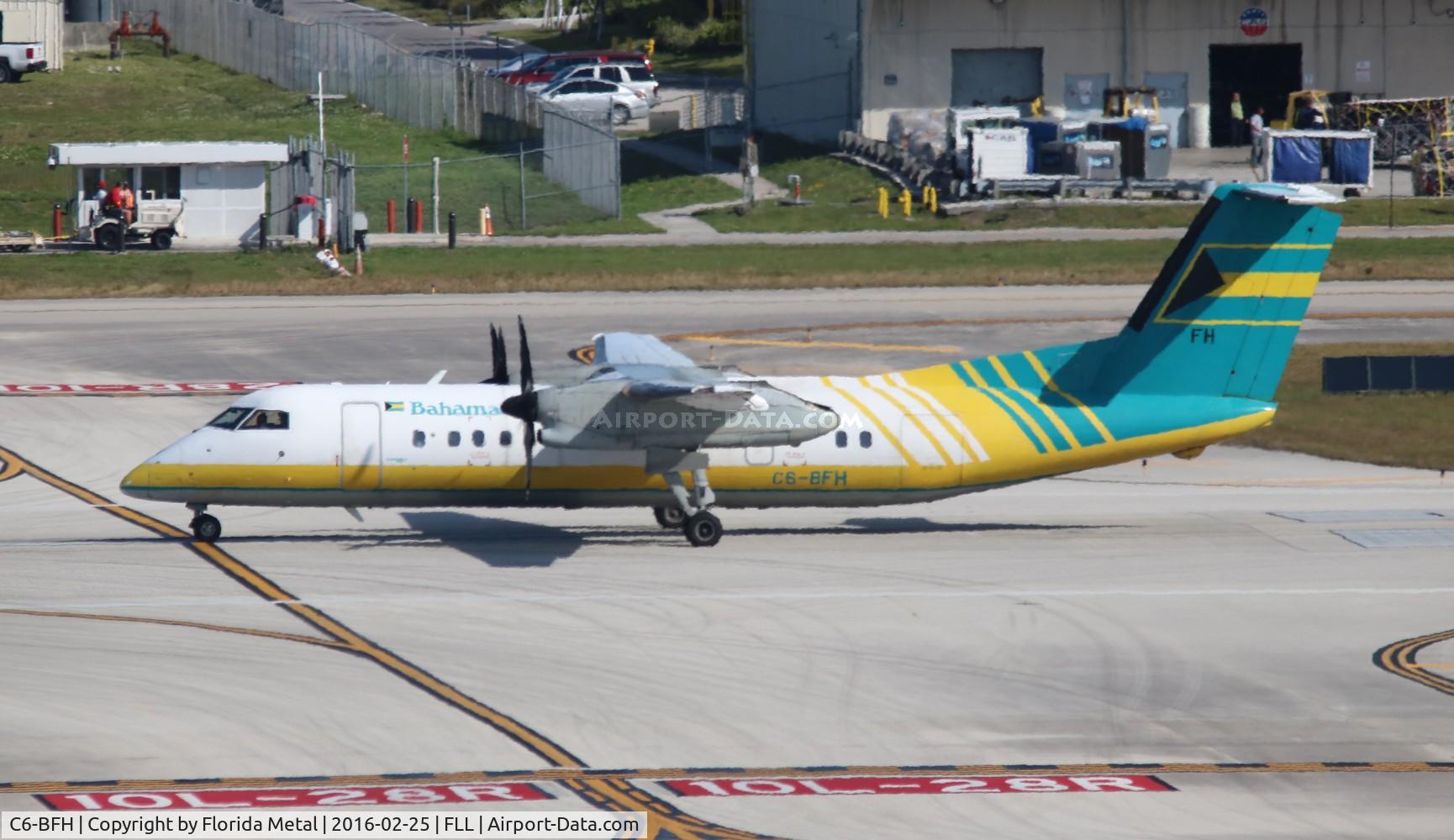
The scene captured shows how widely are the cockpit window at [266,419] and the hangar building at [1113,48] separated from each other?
170 ft

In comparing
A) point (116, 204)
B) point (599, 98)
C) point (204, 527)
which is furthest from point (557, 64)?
point (204, 527)

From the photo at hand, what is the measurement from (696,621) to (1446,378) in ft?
79.4

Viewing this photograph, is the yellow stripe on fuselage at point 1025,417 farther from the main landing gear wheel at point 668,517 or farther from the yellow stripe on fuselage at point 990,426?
the main landing gear wheel at point 668,517

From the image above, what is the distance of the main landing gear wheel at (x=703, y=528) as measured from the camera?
90.7 feet

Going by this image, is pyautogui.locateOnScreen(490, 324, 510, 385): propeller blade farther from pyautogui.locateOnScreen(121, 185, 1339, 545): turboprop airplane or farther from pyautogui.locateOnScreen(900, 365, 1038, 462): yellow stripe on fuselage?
pyautogui.locateOnScreen(900, 365, 1038, 462): yellow stripe on fuselage

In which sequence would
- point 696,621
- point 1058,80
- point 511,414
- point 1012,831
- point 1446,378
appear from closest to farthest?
point 1012,831, point 696,621, point 511,414, point 1446,378, point 1058,80

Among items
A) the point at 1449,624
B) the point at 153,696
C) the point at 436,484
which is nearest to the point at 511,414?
the point at 436,484

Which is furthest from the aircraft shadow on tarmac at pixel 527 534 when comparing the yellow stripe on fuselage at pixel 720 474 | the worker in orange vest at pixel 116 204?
the worker in orange vest at pixel 116 204

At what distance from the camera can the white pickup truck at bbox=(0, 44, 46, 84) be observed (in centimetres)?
8581

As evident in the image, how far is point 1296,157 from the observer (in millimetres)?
69250

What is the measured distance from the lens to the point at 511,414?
26.0m

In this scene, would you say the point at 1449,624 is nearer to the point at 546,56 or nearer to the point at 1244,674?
the point at 1244,674

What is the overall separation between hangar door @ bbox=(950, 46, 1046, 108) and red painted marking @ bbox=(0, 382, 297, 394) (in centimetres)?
4331

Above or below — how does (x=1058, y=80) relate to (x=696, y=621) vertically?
above
